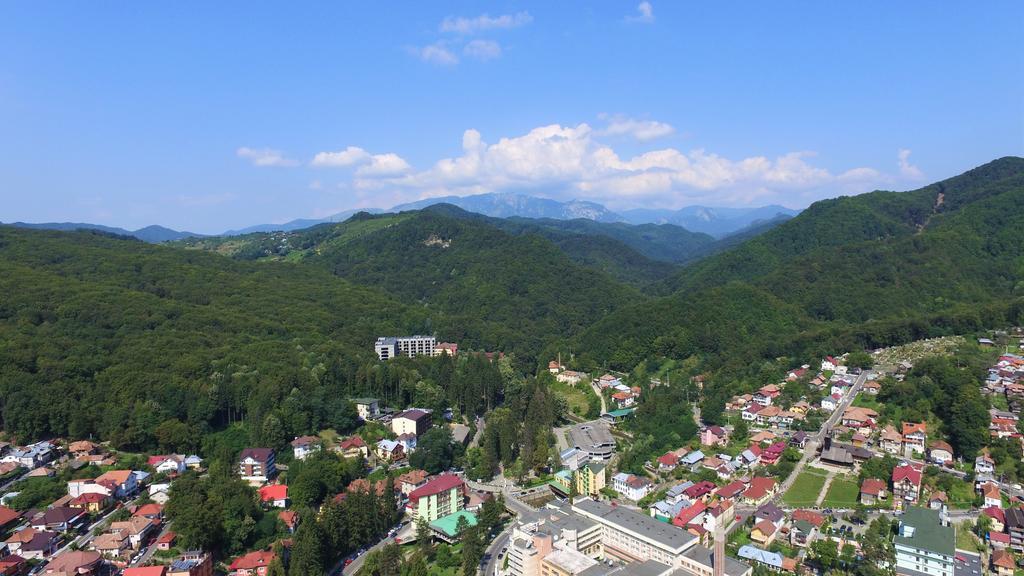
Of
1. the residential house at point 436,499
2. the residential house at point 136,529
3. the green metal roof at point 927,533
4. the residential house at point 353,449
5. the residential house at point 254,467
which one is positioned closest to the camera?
the green metal roof at point 927,533

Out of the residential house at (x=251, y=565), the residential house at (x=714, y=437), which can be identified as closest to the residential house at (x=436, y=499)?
the residential house at (x=251, y=565)

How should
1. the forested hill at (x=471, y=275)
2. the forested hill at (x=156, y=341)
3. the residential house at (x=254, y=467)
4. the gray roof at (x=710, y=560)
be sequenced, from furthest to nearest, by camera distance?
1. the forested hill at (x=471, y=275)
2. the forested hill at (x=156, y=341)
3. the residential house at (x=254, y=467)
4. the gray roof at (x=710, y=560)

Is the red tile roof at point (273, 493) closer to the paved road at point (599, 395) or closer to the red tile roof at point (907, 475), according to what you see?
the paved road at point (599, 395)

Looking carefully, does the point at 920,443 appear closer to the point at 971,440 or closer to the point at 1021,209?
the point at 971,440

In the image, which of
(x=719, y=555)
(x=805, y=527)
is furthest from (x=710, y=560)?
(x=805, y=527)

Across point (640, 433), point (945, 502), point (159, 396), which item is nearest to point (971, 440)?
point (945, 502)

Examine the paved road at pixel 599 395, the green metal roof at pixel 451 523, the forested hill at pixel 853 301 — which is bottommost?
the paved road at pixel 599 395

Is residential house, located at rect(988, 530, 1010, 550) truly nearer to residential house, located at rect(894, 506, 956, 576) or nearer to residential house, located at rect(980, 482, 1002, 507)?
residential house, located at rect(894, 506, 956, 576)
